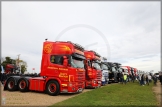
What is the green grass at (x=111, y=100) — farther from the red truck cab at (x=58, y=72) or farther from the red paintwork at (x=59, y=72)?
the red truck cab at (x=58, y=72)

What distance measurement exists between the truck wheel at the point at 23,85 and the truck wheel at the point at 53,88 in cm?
198

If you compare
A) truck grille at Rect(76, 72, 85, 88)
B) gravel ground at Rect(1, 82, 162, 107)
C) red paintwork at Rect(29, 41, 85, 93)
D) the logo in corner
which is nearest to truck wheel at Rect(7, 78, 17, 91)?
red paintwork at Rect(29, 41, 85, 93)

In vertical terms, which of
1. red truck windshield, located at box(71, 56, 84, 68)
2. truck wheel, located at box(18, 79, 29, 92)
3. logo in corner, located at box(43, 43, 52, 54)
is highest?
logo in corner, located at box(43, 43, 52, 54)

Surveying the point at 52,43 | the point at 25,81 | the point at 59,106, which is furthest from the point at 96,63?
the point at 59,106

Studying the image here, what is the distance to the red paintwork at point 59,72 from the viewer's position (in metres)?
12.6

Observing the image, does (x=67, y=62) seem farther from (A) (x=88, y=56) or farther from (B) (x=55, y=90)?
(A) (x=88, y=56)

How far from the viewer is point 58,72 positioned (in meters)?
12.9

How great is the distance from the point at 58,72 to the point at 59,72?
0.29 ft

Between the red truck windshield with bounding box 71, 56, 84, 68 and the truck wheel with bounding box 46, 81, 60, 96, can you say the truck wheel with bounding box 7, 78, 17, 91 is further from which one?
the red truck windshield with bounding box 71, 56, 84, 68

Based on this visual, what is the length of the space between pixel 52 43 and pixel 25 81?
3.92m

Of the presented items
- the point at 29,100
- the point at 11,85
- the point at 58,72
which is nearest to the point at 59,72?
the point at 58,72

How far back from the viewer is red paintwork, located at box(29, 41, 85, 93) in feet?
41.4

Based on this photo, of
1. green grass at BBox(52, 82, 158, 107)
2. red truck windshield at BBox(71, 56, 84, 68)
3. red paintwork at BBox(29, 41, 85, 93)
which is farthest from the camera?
red truck windshield at BBox(71, 56, 84, 68)

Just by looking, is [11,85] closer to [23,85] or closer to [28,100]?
[23,85]
